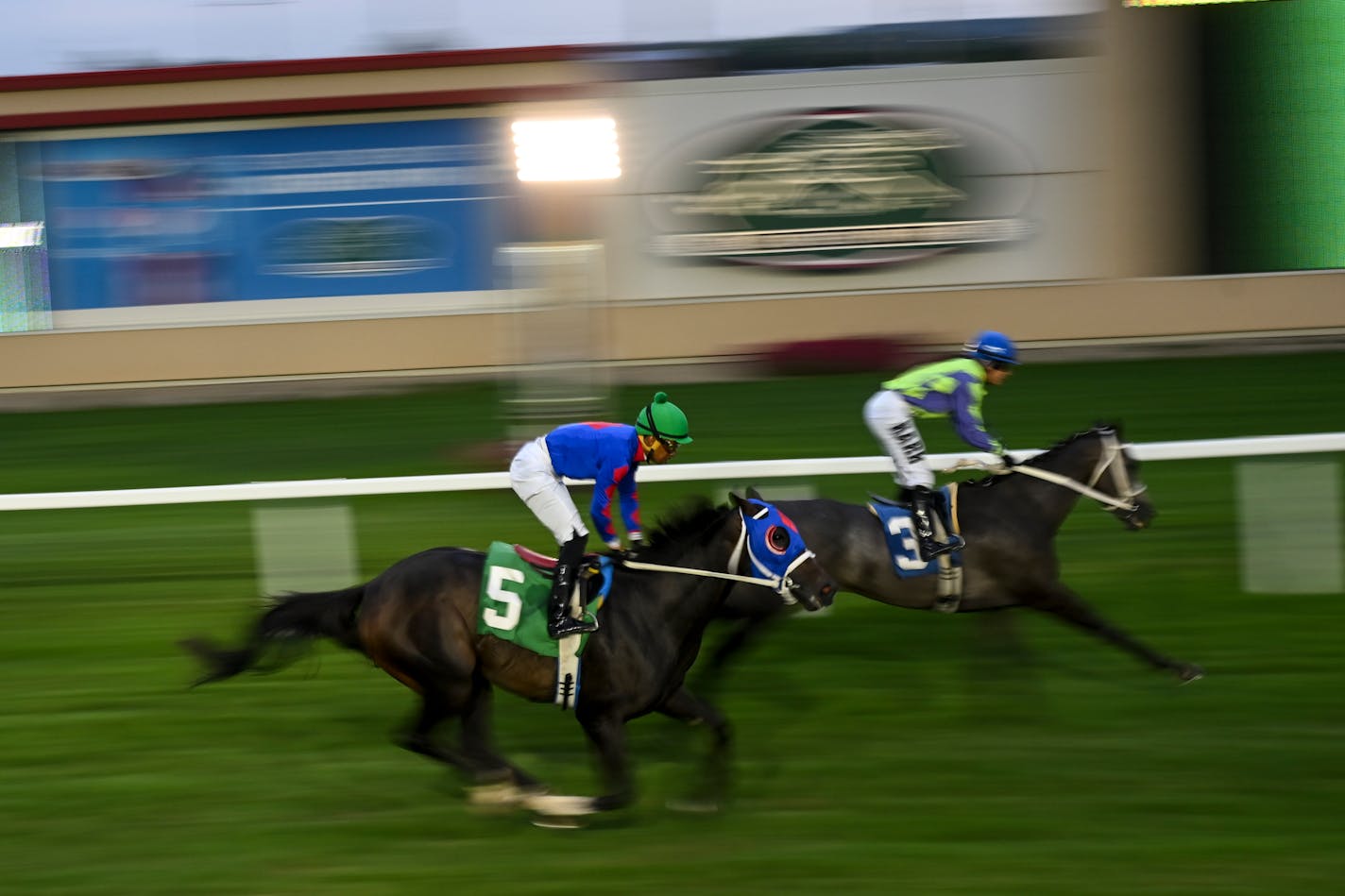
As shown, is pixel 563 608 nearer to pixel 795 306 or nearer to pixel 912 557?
pixel 912 557

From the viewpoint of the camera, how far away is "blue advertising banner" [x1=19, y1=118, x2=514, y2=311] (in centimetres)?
1555

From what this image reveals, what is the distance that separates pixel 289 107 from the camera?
15.4 m

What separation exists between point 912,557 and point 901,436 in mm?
701

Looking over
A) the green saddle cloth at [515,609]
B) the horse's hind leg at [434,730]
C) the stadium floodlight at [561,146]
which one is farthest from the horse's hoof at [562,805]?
the stadium floodlight at [561,146]

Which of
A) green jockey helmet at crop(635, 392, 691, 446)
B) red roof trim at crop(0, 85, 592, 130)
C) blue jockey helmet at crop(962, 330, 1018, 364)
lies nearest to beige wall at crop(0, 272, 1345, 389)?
red roof trim at crop(0, 85, 592, 130)

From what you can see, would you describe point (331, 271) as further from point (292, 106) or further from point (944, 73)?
point (944, 73)

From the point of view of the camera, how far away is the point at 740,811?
16.5 ft

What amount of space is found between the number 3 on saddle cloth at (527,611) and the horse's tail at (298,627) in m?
0.45

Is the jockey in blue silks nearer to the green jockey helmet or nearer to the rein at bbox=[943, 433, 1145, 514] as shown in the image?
the green jockey helmet

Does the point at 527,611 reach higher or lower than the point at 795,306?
lower

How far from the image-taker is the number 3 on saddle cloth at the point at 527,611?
491 centimetres

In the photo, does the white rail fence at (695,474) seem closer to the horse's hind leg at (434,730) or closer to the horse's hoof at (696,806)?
the horse's hind leg at (434,730)

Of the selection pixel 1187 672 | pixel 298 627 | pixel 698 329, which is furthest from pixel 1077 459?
pixel 698 329

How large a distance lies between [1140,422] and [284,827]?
332 inches
